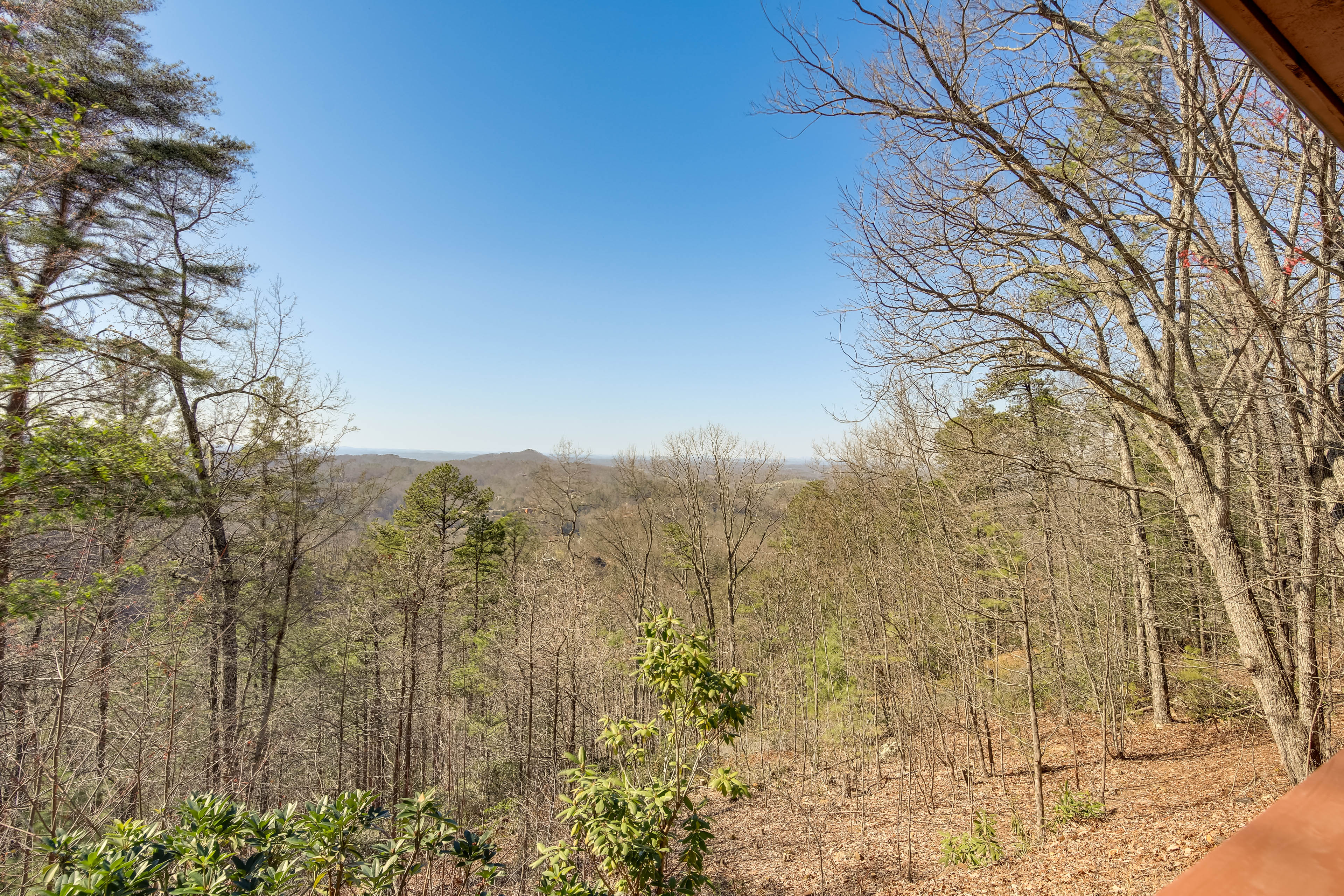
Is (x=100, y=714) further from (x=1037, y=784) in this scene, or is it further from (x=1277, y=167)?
(x=1277, y=167)

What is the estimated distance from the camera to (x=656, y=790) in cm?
364

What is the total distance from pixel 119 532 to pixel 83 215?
194 inches

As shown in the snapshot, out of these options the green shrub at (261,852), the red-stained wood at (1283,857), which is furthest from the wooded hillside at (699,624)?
the red-stained wood at (1283,857)

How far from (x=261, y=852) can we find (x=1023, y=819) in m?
8.39

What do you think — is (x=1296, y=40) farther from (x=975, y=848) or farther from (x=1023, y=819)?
(x=1023, y=819)

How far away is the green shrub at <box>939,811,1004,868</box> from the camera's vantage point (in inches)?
227

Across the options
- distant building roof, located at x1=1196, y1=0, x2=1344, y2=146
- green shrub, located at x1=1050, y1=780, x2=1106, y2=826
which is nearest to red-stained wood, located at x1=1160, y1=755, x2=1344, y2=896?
distant building roof, located at x1=1196, y1=0, x2=1344, y2=146

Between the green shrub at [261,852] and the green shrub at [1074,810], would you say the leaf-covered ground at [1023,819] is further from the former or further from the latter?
the green shrub at [261,852]

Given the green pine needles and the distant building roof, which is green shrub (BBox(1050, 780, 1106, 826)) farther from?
the distant building roof

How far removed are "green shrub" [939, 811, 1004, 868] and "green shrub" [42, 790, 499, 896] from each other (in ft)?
18.0

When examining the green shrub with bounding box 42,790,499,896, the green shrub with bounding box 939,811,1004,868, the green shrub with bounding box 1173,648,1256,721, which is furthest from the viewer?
the green shrub with bounding box 1173,648,1256,721

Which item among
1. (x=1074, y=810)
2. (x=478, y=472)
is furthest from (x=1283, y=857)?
(x=478, y=472)

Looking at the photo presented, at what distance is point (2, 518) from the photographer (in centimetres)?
524

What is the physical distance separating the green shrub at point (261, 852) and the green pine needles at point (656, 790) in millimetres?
589
